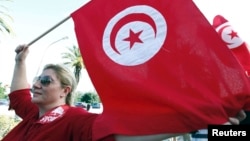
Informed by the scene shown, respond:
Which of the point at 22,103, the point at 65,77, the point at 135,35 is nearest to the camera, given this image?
the point at 135,35

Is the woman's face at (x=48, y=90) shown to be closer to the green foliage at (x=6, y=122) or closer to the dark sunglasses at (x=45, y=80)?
the dark sunglasses at (x=45, y=80)

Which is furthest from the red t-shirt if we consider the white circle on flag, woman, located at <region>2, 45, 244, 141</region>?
the white circle on flag

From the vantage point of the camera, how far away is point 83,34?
2410 millimetres

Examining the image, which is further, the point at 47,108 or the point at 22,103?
the point at 22,103

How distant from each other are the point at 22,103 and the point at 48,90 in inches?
16.8

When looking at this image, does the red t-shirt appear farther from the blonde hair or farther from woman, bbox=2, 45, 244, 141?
the blonde hair

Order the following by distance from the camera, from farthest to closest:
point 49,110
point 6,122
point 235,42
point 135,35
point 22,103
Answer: point 6,122, point 235,42, point 22,103, point 49,110, point 135,35

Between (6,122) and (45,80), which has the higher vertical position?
(45,80)

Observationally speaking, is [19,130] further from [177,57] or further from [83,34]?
[177,57]

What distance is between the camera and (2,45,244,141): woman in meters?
2.10

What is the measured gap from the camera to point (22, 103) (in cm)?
278

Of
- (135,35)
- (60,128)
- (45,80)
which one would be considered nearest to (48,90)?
(45,80)

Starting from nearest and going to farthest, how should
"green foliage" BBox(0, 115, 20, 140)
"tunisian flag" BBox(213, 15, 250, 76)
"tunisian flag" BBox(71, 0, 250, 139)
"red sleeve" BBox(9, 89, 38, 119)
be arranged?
"tunisian flag" BBox(71, 0, 250, 139) → "red sleeve" BBox(9, 89, 38, 119) → "tunisian flag" BBox(213, 15, 250, 76) → "green foliage" BBox(0, 115, 20, 140)

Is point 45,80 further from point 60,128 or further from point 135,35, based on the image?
point 135,35
